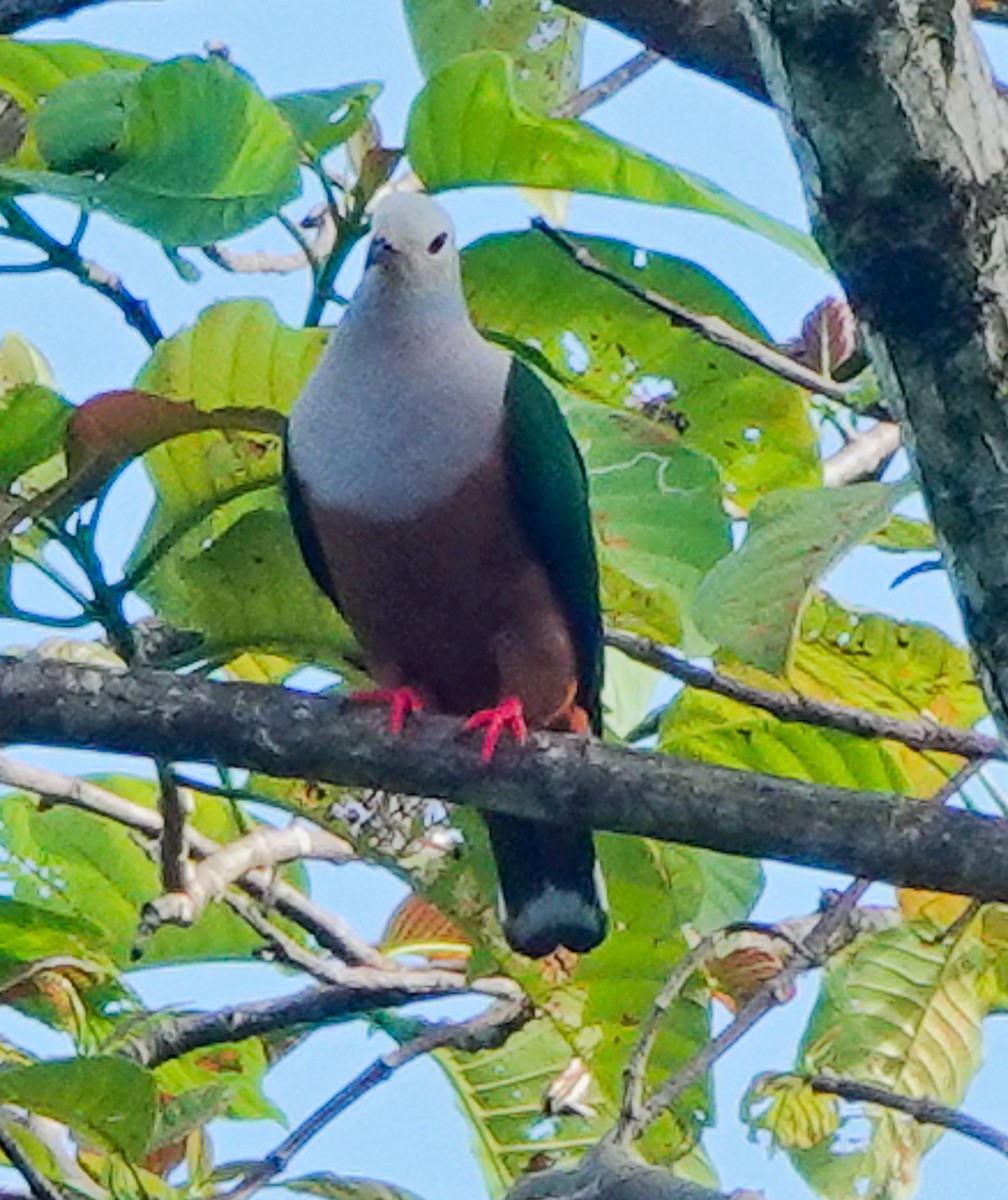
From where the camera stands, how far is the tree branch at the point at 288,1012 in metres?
2.96

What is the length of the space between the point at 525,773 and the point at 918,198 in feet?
2.68

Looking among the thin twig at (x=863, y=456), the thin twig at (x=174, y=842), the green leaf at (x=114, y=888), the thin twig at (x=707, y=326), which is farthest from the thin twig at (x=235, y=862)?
the thin twig at (x=863, y=456)

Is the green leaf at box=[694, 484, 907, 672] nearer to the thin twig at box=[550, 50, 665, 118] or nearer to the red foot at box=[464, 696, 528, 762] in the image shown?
the red foot at box=[464, 696, 528, 762]

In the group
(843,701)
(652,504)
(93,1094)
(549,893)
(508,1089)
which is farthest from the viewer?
(508,1089)

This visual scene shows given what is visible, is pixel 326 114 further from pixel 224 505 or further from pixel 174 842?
pixel 174 842

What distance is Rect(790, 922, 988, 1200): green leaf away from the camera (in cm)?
311

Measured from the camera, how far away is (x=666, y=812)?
2.26m

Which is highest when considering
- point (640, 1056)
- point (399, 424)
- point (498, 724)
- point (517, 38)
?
point (517, 38)

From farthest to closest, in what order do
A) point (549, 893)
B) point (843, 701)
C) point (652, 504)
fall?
point (549, 893)
point (843, 701)
point (652, 504)

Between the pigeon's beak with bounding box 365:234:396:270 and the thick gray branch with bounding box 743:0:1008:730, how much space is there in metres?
1.52

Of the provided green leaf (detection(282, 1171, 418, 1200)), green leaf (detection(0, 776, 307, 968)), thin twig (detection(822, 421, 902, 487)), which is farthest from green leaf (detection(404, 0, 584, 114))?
green leaf (detection(282, 1171, 418, 1200))

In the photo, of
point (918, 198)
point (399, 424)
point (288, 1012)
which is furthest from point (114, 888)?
point (918, 198)

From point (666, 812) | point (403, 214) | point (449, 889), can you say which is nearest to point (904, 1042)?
point (449, 889)

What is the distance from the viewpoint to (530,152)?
274cm
